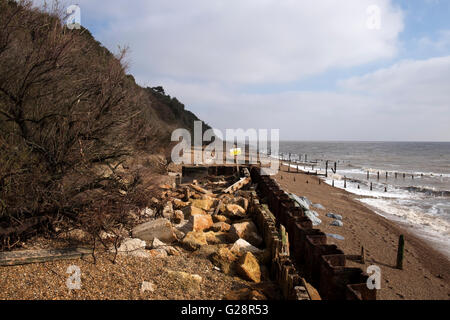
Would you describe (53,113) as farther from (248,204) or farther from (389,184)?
(389,184)

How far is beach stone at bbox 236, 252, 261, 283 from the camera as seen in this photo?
6.00 m

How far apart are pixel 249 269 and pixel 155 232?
2613 mm

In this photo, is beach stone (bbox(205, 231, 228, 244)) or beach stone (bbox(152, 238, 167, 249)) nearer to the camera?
beach stone (bbox(152, 238, 167, 249))

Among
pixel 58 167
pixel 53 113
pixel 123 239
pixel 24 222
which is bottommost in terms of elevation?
pixel 123 239

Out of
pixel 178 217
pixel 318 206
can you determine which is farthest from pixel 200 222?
pixel 318 206

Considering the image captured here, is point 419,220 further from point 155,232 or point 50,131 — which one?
point 50,131

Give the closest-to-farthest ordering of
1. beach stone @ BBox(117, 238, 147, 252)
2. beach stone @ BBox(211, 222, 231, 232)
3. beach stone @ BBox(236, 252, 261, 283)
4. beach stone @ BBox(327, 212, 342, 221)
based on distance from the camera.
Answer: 1. beach stone @ BBox(236, 252, 261, 283)
2. beach stone @ BBox(117, 238, 147, 252)
3. beach stone @ BBox(211, 222, 231, 232)
4. beach stone @ BBox(327, 212, 342, 221)

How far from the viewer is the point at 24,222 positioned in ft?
19.4

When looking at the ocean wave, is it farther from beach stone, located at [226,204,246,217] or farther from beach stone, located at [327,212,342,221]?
beach stone, located at [226,204,246,217]

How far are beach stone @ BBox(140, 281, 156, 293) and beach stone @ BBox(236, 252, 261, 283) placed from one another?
72.9 inches

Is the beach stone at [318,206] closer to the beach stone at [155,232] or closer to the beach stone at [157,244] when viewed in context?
the beach stone at [155,232]

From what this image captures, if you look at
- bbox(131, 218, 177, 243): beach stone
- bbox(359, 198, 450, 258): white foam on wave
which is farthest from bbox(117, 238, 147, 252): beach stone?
bbox(359, 198, 450, 258): white foam on wave
